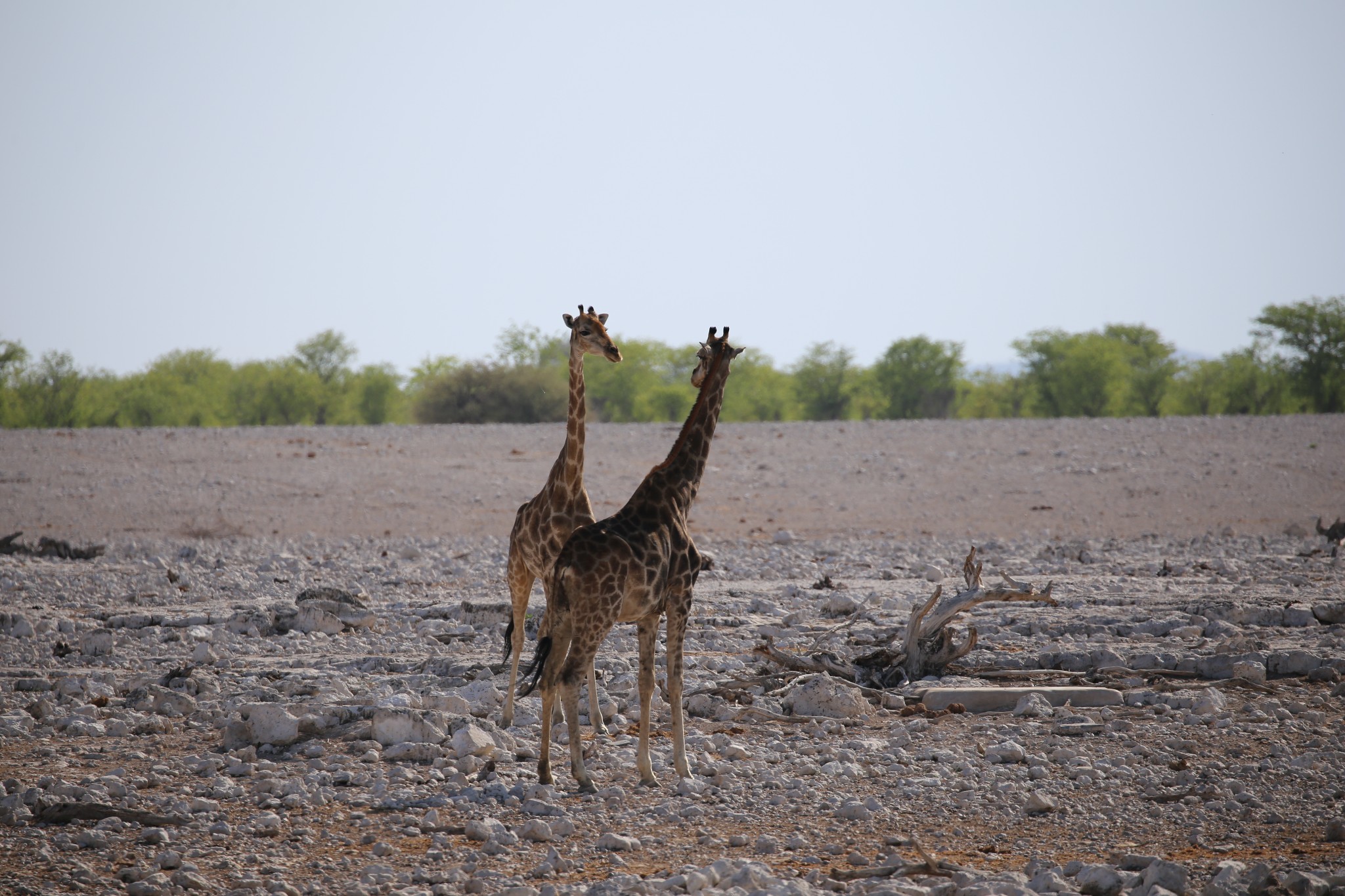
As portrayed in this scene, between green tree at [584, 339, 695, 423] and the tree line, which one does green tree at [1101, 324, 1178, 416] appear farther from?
green tree at [584, 339, 695, 423]

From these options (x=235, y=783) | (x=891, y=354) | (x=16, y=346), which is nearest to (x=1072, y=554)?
(x=235, y=783)

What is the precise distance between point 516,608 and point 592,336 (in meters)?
1.84

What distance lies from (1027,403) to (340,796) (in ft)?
145

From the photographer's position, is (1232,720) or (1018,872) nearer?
(1018,872)

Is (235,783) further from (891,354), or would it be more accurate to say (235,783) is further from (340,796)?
(891,354)

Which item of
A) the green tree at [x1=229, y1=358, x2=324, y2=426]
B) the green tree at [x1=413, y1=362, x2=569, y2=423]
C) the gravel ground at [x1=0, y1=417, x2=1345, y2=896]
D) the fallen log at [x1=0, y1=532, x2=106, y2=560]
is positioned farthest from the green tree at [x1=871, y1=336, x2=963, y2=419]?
the fallen log at [x1=0, y1=532, x2=106, y2=560]

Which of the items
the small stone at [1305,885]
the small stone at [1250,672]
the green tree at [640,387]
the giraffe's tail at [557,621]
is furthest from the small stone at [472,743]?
the green tree at [640,387]

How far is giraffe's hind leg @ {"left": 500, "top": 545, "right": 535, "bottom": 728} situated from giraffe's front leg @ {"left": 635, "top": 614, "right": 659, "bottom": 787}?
122 cm

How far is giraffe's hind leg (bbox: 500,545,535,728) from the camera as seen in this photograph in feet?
23.2

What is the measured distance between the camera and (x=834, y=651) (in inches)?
342

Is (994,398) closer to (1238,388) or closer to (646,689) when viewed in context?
(1238,388)

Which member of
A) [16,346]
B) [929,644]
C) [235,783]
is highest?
[16,346]

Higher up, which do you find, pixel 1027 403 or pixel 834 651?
pixel 1027 403

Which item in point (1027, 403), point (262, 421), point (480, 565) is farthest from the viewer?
point (1027, 403)
